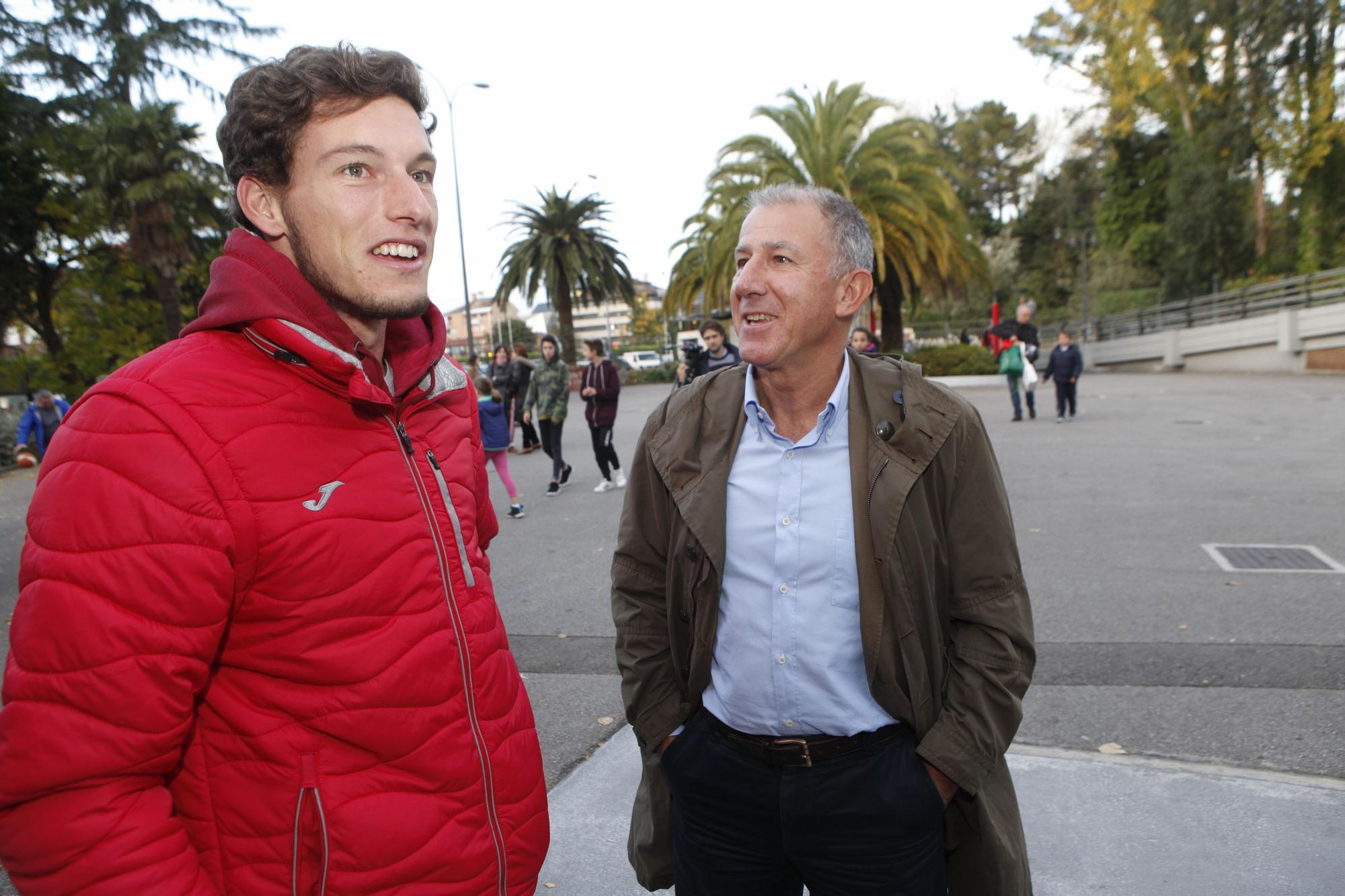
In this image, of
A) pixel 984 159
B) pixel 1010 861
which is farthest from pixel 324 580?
pixel 984 159

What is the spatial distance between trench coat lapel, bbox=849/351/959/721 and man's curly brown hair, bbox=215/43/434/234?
1150 mm

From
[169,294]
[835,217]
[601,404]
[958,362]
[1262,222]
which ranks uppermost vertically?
[1262,222]

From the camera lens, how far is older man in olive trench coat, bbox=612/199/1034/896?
6.26 ft

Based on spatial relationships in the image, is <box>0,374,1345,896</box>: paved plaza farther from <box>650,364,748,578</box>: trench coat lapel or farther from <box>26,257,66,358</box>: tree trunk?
<box>26,257,66,358</box>: tree trunk

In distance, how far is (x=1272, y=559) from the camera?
663 cm

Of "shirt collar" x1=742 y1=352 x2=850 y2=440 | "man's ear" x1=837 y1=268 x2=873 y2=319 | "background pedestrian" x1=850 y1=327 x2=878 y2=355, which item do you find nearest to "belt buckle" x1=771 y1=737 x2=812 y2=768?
"shirt collar" x1=742 y1=352 x2=850 y2=440

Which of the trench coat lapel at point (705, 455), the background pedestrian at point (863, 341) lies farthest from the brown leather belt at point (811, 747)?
the background pedestrian at point (863, 341)

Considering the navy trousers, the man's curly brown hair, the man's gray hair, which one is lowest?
the navy trousers

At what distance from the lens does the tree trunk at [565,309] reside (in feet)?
123

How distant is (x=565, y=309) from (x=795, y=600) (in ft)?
121

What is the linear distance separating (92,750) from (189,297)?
36111 millimetres

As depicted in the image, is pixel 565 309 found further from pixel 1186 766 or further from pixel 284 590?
pixel 284 590

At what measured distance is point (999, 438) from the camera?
14.3 meters

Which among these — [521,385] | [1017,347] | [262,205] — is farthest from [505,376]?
→ [262,205]
